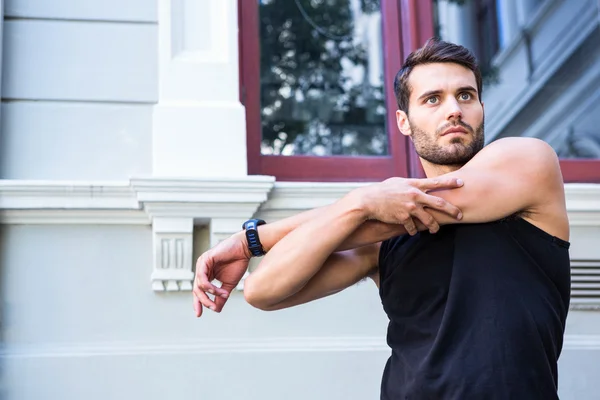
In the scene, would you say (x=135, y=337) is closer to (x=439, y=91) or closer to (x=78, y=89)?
(x=78, y=89)

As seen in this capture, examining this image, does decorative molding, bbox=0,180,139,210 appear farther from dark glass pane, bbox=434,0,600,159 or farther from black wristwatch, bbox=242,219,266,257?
dark glass pane, bbox=434,0,600,159

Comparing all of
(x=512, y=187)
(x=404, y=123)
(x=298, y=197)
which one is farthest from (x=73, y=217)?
(x=512, y=187)

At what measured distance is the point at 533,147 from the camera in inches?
86.5

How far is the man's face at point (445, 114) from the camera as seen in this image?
2.32 meters

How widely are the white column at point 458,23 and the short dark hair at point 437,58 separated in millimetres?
2726

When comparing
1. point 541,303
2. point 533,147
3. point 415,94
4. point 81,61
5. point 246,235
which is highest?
point 81,61

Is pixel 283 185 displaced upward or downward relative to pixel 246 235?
upward

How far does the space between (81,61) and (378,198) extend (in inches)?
78.3

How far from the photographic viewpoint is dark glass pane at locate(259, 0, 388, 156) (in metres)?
4.07

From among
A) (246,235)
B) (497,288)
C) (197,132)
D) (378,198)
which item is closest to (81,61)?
(197,132)

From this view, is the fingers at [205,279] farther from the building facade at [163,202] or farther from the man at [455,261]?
the building facade at [163,202]

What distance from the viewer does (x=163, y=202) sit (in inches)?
131

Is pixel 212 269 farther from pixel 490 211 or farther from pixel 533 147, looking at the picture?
pixel 533 147

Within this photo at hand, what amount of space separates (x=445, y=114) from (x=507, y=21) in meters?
4.67
